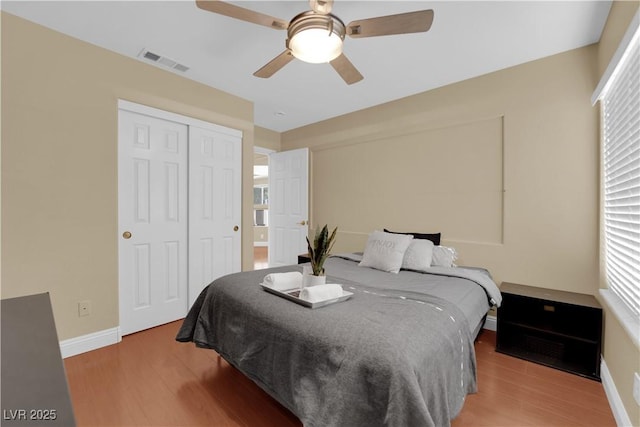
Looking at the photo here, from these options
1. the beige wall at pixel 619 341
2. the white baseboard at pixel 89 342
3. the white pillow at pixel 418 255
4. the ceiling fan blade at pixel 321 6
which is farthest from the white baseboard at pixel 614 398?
the white baseboard at pixel 89 342

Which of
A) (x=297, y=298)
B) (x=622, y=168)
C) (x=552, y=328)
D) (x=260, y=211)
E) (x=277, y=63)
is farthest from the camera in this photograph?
(x=260, y=211)

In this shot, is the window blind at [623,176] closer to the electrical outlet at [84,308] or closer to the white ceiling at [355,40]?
the white ceiling at [355,40]

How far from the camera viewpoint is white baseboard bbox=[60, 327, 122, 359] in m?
2.34

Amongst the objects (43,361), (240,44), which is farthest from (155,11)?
(43,361)

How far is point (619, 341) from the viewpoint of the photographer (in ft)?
5.69

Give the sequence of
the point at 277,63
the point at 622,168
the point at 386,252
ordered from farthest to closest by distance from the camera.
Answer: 1. the point at 386,252
2. the point at 277,63
3. the point at 622,168

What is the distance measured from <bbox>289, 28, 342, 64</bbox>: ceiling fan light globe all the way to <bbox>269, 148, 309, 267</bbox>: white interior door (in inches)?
106

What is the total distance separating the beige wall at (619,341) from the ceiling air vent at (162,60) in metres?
3.19

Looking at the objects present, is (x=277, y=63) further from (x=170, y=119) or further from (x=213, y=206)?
(x=213, y=206)

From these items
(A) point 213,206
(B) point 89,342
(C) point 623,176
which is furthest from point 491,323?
(B) point 89,342

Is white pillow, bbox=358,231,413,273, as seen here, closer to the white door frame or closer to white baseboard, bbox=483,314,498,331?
white baseboard, bbox=483,314,498,331

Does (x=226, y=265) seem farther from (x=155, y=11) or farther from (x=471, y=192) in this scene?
(x=471, y=192)

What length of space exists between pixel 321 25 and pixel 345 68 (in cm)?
45

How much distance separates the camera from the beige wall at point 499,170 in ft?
7.96
